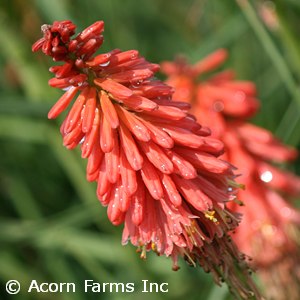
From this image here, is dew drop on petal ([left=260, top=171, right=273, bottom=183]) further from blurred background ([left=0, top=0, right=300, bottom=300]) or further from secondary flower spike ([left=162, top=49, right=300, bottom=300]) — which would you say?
blurred background ([left=0, top=0, right=300, bottom=300])

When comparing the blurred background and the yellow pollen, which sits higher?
the blurred background

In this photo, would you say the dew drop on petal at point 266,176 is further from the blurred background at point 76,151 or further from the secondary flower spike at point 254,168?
the blurred background at point 76,151

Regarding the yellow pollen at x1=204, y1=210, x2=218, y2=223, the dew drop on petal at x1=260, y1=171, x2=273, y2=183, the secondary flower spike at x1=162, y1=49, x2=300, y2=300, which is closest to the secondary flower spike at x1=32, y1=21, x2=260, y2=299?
the yellow pollen at x1=204, y1=210, x2=218, y2=223

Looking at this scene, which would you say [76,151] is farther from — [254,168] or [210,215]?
[210,215]

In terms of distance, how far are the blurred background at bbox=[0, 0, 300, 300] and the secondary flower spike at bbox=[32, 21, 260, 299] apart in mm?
1100

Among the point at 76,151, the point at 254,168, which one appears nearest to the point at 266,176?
the point at 254,168

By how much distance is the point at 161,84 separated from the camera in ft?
6.19

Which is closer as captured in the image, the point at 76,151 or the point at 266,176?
the point at 266,176

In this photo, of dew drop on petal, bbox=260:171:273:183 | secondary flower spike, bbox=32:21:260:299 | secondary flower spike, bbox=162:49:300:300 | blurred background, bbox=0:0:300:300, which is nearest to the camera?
secondary flower spike, bbox=32:21:260:299

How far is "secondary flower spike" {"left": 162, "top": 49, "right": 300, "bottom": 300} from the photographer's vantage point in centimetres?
303

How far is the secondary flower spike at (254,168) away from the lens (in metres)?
3.03

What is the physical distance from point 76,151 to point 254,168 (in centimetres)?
105

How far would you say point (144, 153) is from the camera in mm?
1888

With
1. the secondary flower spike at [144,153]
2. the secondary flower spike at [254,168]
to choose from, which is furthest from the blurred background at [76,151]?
the secondary flower spike at [144,153]
